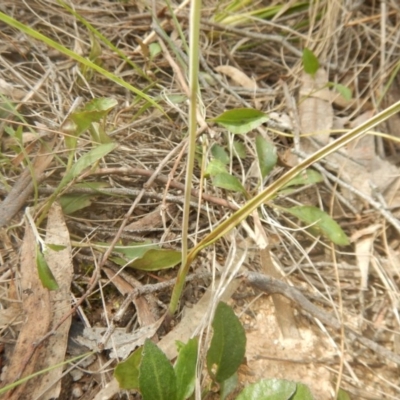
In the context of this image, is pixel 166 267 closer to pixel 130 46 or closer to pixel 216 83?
pixel 216 83

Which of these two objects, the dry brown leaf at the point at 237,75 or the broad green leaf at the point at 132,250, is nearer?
the broad green leaf at the point at 132,250

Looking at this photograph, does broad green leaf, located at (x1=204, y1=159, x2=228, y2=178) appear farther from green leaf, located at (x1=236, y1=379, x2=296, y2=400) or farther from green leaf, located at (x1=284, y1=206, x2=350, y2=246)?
green leaf, located at (x1=236, y1=379, x2=296, y2=400)

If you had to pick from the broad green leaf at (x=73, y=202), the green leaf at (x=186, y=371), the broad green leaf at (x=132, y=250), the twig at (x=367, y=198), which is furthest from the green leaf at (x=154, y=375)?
the twig at (x=367, y=198)

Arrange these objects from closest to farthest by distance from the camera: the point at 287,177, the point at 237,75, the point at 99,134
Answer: the point at 287,177, the point at 99,134, the point at 237,75

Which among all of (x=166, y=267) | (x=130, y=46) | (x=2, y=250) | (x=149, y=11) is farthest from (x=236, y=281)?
(x=149, y=11)

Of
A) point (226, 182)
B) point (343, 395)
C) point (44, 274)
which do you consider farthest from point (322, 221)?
point (44, 274)

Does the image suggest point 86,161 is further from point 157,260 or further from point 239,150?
point 239,150

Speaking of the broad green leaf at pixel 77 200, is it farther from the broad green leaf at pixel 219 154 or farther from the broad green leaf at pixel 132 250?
the broad green leaf at pixel 219 154
